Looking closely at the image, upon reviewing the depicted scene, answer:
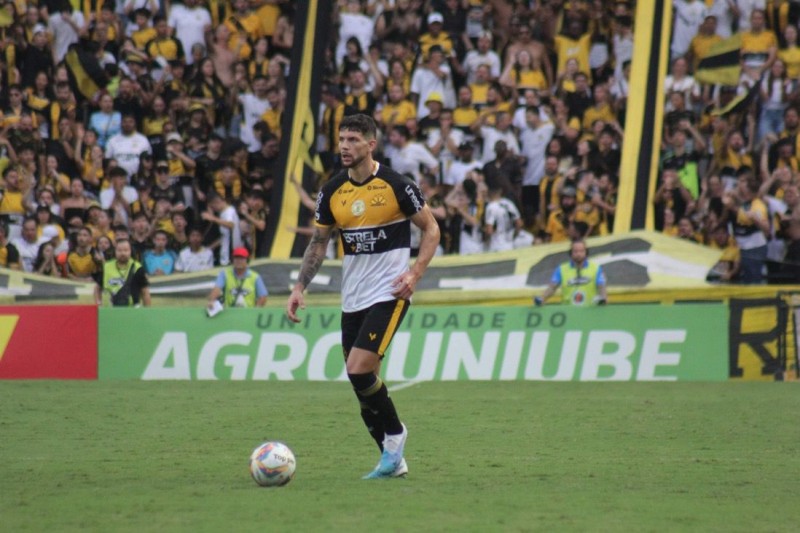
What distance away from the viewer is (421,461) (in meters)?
9.02

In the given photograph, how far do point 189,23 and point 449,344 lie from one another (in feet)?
25.6

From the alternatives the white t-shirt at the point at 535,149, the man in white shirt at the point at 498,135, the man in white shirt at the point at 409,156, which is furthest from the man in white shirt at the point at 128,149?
the white t-shirt at the point at 535,149

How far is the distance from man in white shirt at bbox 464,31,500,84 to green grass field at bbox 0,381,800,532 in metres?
6.61

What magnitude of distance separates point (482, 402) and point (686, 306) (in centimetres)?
416

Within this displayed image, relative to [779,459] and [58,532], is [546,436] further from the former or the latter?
[58,532]

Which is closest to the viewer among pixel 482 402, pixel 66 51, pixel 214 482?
pixel 214 482

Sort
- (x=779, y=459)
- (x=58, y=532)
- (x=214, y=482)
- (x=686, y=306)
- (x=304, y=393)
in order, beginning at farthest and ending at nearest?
(x=686, y=306) → (x=304, y=393) → (x=779, y=459) → (x=214, y=482) → (x=58, y=532)

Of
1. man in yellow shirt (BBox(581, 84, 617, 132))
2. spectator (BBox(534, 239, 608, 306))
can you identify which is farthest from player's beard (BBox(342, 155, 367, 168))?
man in yellow shirt (BBox(581, 84, 617, 132))

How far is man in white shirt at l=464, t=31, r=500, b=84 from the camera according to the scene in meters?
20.0

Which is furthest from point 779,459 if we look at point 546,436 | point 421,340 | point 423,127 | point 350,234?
point 423,127

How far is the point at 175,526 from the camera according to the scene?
636 cm

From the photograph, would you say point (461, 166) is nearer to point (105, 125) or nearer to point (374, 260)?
point (105, 125)

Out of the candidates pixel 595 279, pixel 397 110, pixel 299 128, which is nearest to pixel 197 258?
pixel 299 128

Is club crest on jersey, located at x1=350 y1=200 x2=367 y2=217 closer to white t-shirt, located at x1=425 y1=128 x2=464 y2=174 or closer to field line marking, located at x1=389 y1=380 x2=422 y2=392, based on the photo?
field line marking, located at x1=389 y1=380 x2=422 y2=392
